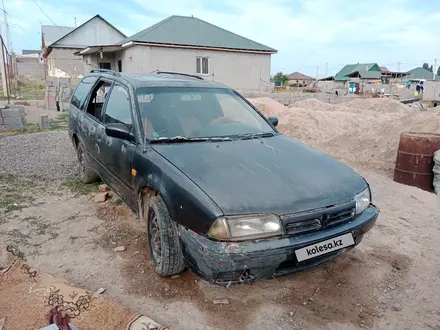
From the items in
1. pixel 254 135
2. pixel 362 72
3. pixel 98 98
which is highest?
pixel 362 72

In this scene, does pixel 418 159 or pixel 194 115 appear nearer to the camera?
pixel 194 115

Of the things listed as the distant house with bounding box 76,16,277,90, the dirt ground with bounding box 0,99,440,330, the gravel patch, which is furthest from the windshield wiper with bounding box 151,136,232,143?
the distant house with bounding box 76,16,277,90

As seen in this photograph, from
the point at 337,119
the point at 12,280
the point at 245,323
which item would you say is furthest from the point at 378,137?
the point at 12,280

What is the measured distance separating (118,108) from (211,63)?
64.6 feet

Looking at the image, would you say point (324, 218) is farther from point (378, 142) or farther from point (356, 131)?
point (356, 131)

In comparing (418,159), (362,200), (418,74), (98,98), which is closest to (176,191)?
(362,200)

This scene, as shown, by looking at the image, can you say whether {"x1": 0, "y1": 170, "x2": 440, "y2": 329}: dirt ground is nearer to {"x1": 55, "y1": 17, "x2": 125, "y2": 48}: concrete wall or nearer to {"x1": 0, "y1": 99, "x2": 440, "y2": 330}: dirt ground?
{"x1": 0, "y1": 99, "x2": 440, "y2": 330}: dirt ground

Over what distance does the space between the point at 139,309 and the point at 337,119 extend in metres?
10.7

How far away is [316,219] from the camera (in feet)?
7.91

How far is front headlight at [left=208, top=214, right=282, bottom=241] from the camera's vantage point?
2.22 m

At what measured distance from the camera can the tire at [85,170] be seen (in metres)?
4.95

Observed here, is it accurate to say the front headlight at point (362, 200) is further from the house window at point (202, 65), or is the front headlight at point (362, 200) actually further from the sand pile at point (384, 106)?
the house window at point (202, 65)

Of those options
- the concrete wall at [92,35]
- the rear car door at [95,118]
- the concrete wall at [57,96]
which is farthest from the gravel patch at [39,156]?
the concrete wall at [92,35]

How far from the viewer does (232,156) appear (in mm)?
2928
